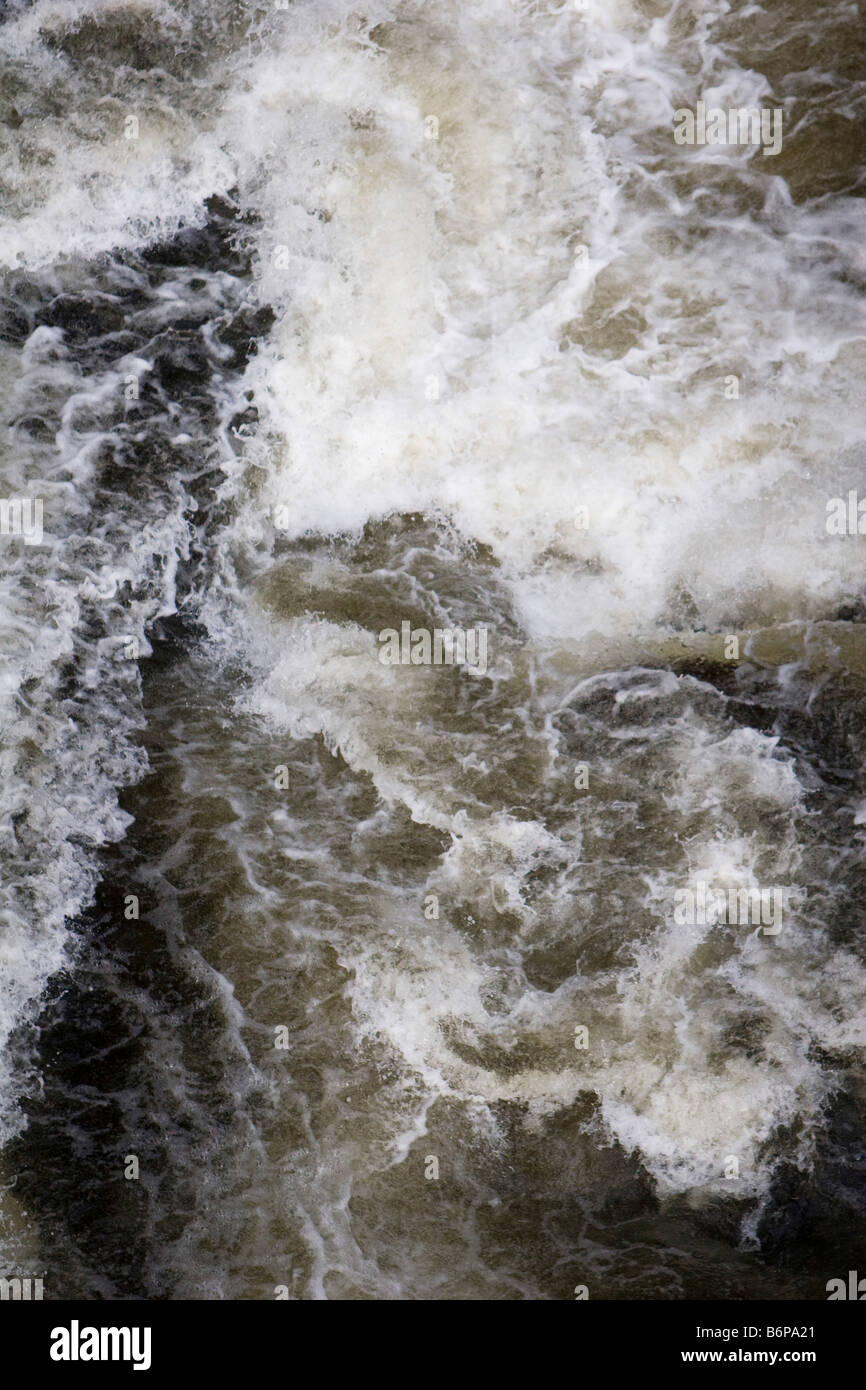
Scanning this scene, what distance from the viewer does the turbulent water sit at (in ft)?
21.3

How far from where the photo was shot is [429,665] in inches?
262

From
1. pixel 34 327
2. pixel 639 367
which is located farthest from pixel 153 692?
pixel 639 367

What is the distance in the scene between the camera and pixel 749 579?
21.5 ft

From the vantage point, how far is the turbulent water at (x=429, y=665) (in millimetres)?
6496

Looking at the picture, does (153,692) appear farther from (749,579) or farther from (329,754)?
(749,579)

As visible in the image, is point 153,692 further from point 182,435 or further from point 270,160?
point 270,160

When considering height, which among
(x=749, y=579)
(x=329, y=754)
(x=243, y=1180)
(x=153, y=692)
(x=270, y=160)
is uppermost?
(x=270, y=160)

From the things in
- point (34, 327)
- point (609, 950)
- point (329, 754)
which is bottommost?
point (609, 950)

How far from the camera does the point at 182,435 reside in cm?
686

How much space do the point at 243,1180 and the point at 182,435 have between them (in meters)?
5.18

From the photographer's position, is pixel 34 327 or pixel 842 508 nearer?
pixel 842 508

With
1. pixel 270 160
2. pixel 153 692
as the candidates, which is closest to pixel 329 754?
pixel 153 692
